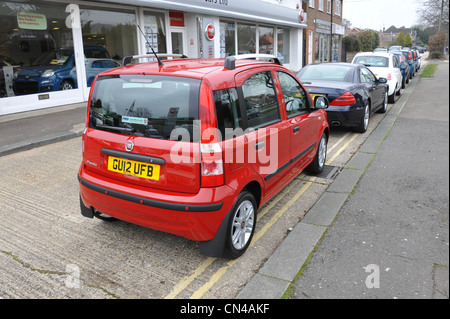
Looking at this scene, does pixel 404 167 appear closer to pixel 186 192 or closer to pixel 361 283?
pixel 361 283

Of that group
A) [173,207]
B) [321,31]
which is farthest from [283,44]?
[173,207]

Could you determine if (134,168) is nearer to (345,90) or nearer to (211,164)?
(211,164)

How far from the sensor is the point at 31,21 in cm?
1007

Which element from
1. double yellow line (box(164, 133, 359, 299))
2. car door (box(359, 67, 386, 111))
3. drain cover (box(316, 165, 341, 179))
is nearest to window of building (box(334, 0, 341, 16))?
car door (box(359, 67, 386, 111))

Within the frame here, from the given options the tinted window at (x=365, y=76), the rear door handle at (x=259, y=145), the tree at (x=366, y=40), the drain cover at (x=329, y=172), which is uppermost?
the tree at (x=366, y=40)

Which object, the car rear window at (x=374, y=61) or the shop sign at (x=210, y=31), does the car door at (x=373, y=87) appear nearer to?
the car rear window at (x=374, y=61)

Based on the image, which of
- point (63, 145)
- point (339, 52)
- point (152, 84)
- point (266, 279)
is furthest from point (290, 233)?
point (339, 52)

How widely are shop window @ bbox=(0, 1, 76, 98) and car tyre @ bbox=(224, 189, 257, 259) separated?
862 cm

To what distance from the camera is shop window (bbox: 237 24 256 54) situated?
19109 mm

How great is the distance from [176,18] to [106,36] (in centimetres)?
340

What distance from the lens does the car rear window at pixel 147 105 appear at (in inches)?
118

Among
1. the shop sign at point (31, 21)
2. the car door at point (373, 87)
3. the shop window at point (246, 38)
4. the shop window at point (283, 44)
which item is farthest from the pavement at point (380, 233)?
the shop window at point (283, 44)

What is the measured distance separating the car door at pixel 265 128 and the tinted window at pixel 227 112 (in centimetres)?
10

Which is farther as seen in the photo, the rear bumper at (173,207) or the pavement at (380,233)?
the rear bumper at (173,207)
